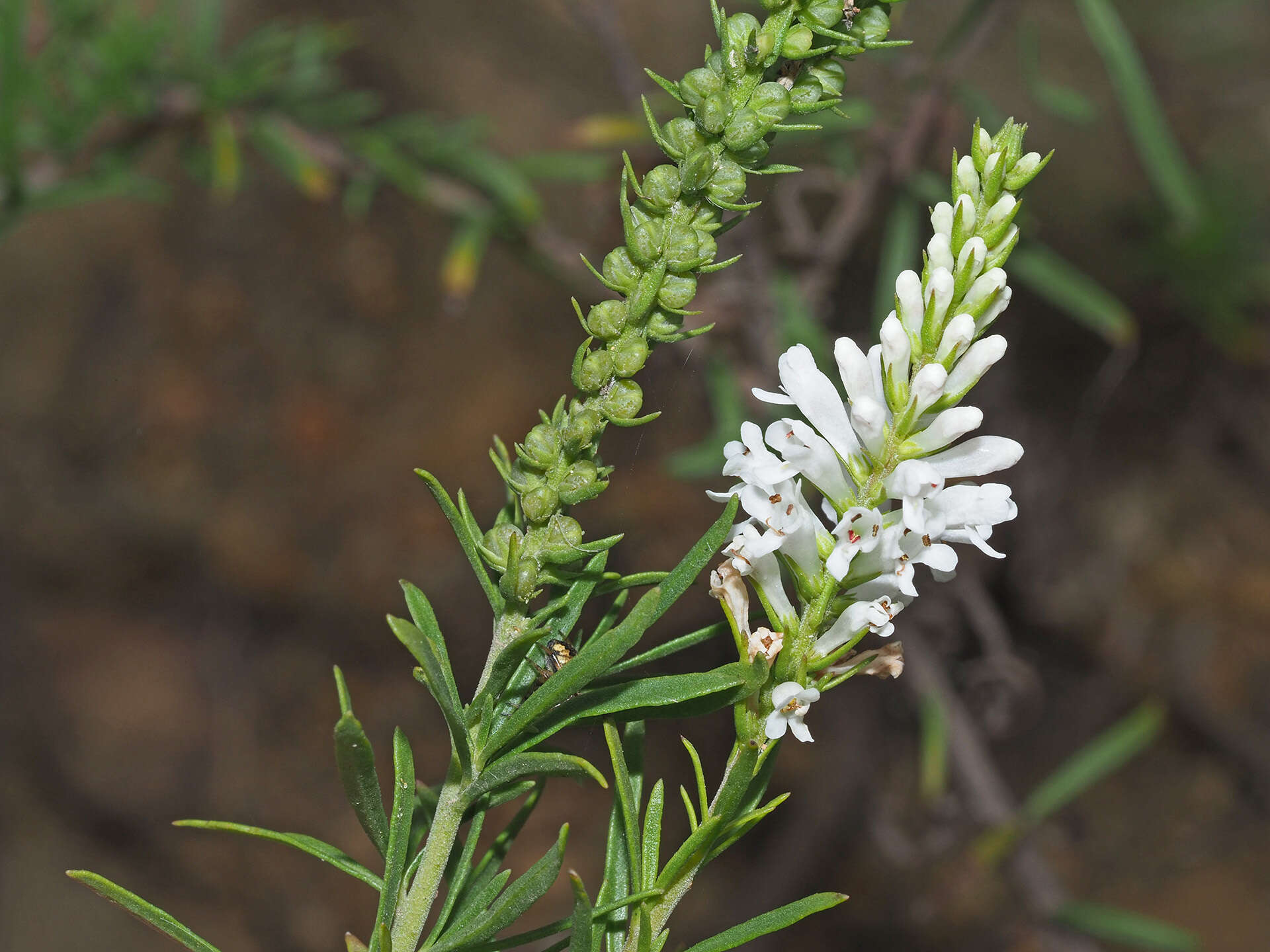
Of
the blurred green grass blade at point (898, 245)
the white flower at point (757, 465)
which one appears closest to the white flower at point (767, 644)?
the white flower at point (757, 465)

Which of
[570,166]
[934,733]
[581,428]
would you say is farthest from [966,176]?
[934,733]

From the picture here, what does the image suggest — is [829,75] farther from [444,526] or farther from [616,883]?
[444,526]

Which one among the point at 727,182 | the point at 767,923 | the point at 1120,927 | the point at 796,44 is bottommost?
the point at 1120,927

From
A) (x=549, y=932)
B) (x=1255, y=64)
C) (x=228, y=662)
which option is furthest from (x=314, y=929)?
(x=1255, y=64)

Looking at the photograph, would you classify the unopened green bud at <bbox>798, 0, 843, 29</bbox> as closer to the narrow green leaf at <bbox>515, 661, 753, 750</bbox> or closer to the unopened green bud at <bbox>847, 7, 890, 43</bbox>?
the unopened green bud at <bbox>847, 7, 890, 43</bbox>

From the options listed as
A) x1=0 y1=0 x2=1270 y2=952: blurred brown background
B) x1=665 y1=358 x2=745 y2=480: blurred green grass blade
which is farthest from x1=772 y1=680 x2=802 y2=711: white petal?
x1=0 y1=0 x2=1270 y2=952: blurred brown background

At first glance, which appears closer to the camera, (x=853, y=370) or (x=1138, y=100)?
(x=853, y=370)
